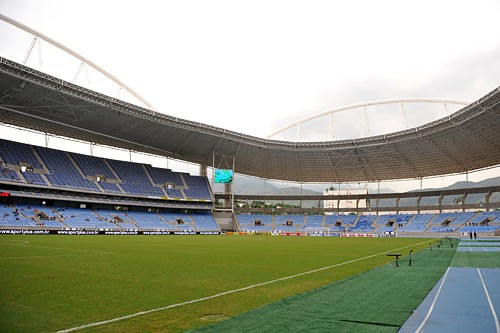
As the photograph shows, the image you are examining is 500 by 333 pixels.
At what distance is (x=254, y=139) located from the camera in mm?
68875

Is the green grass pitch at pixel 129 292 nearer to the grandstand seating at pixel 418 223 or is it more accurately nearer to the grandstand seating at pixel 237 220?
A: the grandstand seating at pixel 237 220

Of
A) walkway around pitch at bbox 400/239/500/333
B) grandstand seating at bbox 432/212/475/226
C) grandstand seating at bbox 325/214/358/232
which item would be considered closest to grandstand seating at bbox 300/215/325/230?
grandstand seating at bbox 325/214/358/232

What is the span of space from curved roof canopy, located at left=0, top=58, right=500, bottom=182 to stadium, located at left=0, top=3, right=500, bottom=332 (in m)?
0.30

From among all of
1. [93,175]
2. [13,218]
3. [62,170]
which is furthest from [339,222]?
[13,218]

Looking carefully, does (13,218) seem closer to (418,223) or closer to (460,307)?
(460,307)

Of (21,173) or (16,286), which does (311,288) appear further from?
(21,173)

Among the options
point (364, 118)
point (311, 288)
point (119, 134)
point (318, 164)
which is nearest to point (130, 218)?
point (119, 134)

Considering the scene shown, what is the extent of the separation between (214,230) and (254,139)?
70.6ft

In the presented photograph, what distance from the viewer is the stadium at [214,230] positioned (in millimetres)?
8164

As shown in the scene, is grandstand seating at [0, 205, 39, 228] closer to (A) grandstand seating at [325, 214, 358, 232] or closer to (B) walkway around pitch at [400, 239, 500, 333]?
(B) walkway around pitch at [400, 239, 500, 333]

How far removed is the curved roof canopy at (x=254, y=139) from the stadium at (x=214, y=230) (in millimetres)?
301

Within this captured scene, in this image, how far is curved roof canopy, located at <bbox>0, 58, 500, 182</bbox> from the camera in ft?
155

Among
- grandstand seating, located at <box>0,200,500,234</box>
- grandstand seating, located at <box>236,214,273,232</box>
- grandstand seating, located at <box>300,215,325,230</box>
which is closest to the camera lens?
grandstand seating, located at <box>0,200,500,234</box>

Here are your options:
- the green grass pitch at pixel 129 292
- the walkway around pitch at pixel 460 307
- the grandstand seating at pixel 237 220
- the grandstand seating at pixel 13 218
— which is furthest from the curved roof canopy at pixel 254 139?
the walkway around pitch at pixel 460 307
